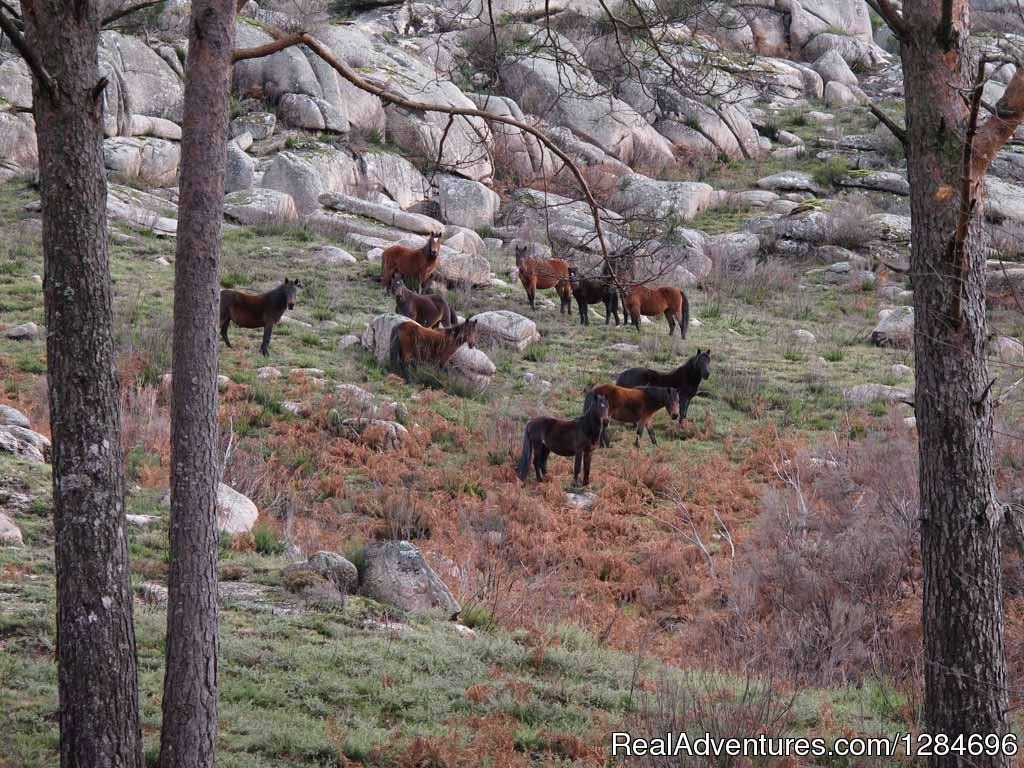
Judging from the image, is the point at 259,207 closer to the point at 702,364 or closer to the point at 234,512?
the point at 702,364

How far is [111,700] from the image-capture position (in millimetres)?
4008

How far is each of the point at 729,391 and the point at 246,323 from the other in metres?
8.28

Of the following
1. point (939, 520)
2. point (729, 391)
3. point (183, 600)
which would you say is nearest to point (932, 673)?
point (939, 520)

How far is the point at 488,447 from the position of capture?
45.1 feet

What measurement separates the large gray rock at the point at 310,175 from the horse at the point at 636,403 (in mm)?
14850

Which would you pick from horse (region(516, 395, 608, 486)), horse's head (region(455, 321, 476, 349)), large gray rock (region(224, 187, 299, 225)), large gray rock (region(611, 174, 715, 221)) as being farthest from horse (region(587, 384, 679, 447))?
large gray rock (region(611, 174, 715, 221))

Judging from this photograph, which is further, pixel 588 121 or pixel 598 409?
pixel 588 121

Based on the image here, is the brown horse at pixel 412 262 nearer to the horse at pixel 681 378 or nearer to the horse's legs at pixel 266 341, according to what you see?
the horse's legs at pixel 266 341

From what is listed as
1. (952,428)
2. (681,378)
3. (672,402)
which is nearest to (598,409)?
(672,402)

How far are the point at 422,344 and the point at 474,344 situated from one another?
5.96 ft

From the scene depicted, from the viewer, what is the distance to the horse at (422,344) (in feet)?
52.9

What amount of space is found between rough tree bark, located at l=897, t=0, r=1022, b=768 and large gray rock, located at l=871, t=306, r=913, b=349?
17117mm

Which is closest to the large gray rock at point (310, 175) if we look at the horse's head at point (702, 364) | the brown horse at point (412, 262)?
the brown horse at point (412, 262)

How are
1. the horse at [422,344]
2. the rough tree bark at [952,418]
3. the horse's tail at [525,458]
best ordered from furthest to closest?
the horse at [422,344]
the horse's tail at [525,458]
the rough tree bark at [952,418]
